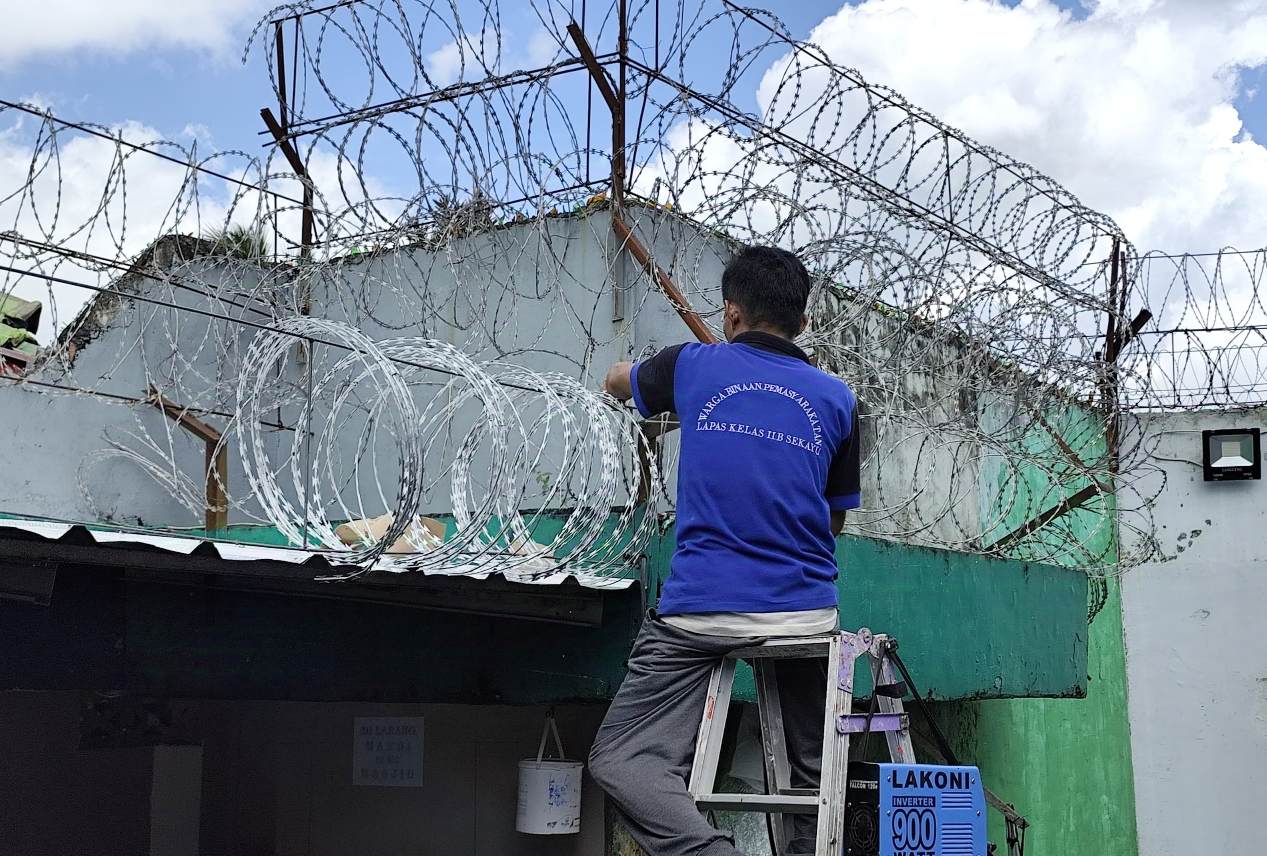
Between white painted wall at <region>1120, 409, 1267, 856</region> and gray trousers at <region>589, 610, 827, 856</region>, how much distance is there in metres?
8.29

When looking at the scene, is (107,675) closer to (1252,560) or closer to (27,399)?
(27,399)

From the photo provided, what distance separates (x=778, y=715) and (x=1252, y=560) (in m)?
8.44

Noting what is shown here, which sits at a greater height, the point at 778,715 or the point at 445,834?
the point at 778,715

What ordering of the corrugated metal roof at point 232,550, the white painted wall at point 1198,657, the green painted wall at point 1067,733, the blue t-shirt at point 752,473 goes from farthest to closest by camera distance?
the white painted wall at point 1198,657 → the green painted wall at point 1067,733 → the corrugated metal roof at point 232,550 → the blue t-shirt at point 752,473

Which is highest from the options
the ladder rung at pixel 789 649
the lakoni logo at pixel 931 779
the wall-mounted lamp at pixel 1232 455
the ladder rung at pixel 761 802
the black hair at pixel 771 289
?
the wall-mounted lamp at pixel 1232 455

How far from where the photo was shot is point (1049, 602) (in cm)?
725

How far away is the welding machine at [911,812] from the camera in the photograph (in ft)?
9.49

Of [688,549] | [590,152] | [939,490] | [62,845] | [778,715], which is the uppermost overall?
[590,152]

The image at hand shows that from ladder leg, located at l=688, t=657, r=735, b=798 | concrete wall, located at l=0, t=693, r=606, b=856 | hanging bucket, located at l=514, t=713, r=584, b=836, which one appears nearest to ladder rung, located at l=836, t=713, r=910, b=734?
ladder leg, located at l=688, t=657, r=735, b=798

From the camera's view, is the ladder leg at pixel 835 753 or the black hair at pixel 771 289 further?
the black hair at pixel 771 289

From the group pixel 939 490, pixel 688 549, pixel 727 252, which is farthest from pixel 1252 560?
pixel 688 549

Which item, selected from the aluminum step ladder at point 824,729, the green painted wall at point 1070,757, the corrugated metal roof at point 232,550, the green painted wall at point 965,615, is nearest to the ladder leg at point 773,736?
the aluminum step ladder at point 824,729

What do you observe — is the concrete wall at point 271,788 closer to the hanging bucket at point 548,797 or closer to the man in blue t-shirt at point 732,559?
the hanging bucket at point 548,797

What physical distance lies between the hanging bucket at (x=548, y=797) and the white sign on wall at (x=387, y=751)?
0.96m
